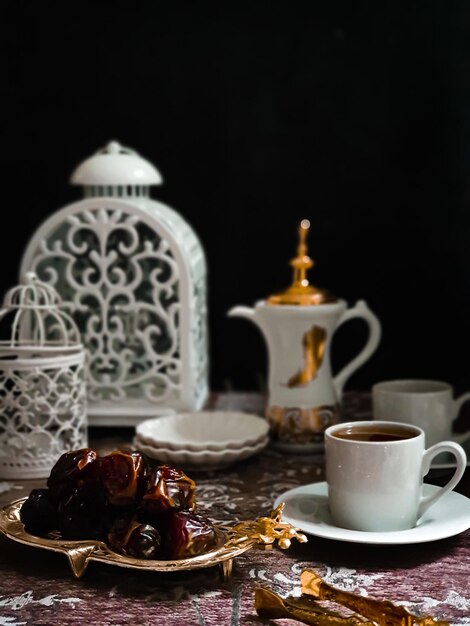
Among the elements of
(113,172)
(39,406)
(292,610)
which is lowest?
(292,610)

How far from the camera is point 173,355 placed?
4.23ft

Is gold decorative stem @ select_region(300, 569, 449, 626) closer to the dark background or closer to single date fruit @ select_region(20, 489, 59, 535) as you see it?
single date fruit @ select_region(20, 489, 59, 535)

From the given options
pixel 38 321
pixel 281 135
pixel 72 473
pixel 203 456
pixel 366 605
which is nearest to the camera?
pixel 366 605

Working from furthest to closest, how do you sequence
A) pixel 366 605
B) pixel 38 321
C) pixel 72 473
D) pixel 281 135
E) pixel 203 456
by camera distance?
Result: pixel 281 135, pixel 38 321, pixel 203 456, pixel 72 473, pixel 366 605

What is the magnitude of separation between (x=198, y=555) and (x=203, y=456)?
301 mm

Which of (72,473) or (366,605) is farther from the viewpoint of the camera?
(72,473)

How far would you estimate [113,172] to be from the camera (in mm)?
1248

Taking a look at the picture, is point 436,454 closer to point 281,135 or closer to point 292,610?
point 292,610

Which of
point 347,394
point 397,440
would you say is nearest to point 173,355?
point 347,394

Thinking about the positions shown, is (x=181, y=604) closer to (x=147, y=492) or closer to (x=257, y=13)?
(x=147, y=492)

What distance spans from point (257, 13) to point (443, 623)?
1114 mm

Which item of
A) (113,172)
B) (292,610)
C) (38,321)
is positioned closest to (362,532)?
(292,610)

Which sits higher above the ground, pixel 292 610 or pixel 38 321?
pixel 38 321

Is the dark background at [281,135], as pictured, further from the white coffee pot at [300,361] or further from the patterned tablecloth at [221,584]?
the patterned tablecloth at [221,584]
